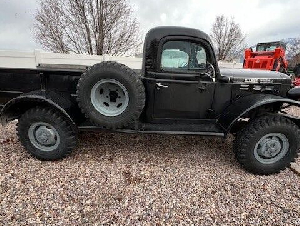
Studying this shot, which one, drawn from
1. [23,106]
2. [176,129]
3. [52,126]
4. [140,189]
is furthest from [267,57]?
[23,106]

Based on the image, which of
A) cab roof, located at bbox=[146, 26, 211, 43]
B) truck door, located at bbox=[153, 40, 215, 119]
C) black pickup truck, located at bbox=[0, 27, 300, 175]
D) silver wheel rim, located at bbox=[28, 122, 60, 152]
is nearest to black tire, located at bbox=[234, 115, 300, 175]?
black pickup truck, located at bbox=[0, 27, 300, 175]

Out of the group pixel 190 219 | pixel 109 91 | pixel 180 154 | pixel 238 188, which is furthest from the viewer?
pixel 180 154

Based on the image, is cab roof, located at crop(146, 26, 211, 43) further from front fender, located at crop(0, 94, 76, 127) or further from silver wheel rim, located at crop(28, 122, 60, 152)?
silver wheel rim, located at crop(28, 122, 60, 152)

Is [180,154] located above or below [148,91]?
below

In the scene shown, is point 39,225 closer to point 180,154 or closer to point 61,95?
point 61,95

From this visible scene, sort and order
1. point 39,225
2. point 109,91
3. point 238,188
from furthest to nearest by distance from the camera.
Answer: point 109,91 < point 238,188 < point 39,225

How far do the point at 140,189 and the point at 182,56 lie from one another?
201 centimetres

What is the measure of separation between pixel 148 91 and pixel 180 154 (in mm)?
1352

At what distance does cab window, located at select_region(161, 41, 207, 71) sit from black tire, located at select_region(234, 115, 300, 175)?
1.18 metres

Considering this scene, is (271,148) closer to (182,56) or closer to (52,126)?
(182,56)

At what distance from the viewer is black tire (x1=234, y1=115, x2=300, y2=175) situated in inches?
139

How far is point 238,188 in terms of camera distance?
3.32m

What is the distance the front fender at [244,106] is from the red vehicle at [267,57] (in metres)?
8.34

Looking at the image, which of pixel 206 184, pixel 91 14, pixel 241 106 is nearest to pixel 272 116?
pixel 241 106
